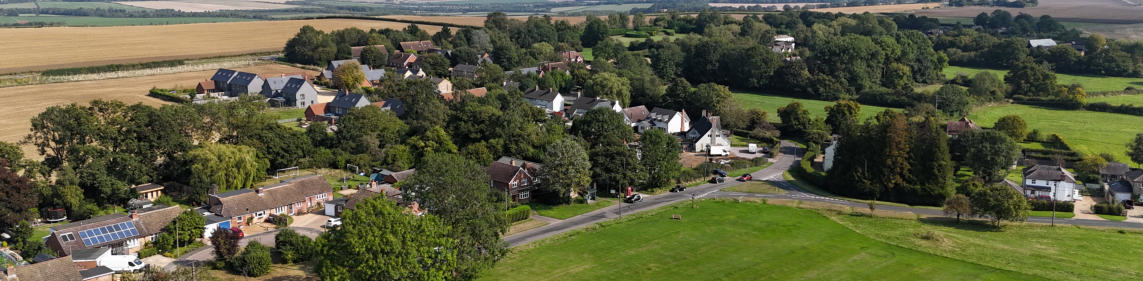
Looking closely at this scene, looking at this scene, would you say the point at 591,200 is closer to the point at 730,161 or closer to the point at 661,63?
the point at 730,161

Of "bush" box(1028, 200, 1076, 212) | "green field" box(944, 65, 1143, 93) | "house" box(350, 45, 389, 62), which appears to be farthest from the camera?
"house" box(350, 45, 389, 62)

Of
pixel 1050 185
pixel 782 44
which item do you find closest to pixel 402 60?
pixel 782 44

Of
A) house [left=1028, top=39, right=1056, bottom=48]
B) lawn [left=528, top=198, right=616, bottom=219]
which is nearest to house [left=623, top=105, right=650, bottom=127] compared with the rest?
lawn [left=528, top=198, right=616, bottom=219]

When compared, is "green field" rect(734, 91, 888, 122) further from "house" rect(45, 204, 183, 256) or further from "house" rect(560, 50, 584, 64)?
"house" rect(45, 204, 183, 256)

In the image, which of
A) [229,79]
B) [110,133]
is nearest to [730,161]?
[110,133]

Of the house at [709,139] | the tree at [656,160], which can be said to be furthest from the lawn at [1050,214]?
the house at [709,139]

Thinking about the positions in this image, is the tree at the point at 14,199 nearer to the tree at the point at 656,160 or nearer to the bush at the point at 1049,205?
the tree at the point at 656,160
